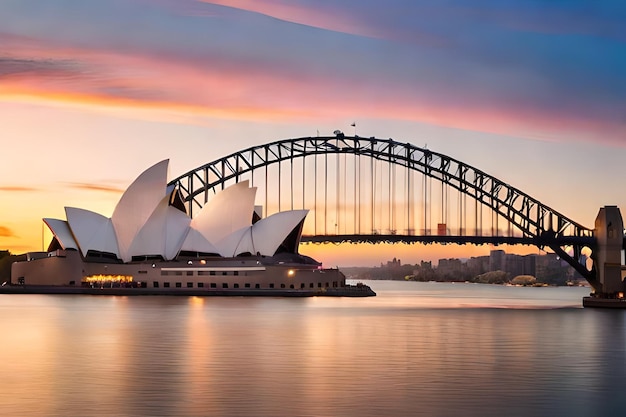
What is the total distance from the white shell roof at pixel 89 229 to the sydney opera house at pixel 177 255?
12 centimetres

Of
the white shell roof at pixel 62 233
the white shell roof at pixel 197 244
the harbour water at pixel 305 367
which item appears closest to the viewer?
the harbour water at pixel 305 367

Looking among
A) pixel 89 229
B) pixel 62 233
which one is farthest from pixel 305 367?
pixel 62 233

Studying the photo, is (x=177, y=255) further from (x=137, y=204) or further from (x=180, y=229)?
(x=137, y=204)

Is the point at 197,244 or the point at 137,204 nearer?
the point at 137,204

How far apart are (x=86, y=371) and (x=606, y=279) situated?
267 ft

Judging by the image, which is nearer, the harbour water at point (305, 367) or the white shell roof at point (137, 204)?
the harbour water at point (305, 367)

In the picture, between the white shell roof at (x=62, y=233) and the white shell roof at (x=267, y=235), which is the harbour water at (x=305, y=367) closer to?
the white shell roof at (x=267, y=235)

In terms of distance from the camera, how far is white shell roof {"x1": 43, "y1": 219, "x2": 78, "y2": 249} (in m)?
121

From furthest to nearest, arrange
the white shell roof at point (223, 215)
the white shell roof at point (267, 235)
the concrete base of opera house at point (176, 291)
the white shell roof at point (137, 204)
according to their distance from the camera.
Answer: the white shell roof at point (267, 235), the concrete base of opera house at point (176, 291), the white shell roof at point (223, 215), the white shell roof at point (137, 204)

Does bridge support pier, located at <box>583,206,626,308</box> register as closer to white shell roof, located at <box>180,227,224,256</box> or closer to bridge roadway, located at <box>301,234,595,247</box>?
bridge roadway, located at <box>301,234,595,247</box>

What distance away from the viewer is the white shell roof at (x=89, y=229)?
395 ft

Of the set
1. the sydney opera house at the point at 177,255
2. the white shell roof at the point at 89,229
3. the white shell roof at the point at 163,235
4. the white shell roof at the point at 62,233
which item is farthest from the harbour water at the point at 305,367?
the white shell roof at the point at 62,233

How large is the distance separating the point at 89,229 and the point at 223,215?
15.7 meters

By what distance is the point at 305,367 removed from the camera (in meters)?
41.6
